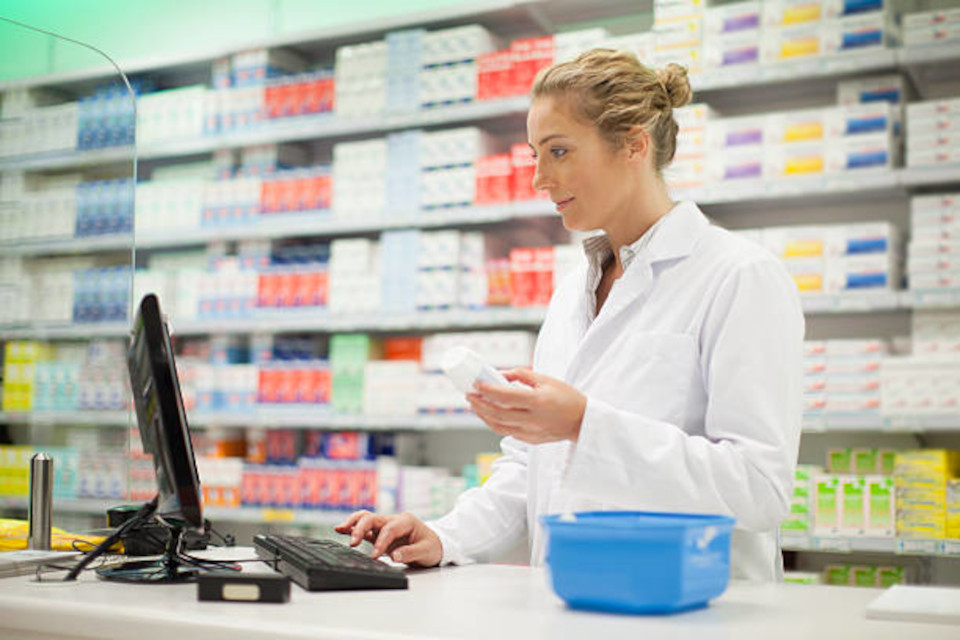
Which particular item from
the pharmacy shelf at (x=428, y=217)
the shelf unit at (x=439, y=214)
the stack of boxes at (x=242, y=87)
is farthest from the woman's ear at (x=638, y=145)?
the stack of boxes at (x=242, y=87)

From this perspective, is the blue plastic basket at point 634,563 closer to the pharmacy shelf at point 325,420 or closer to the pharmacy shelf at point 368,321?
the pharmacy shelf at point 368,321

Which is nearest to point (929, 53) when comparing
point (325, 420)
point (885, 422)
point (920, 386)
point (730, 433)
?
point (920, 386)

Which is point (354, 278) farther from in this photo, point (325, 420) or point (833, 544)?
point (833, 544)

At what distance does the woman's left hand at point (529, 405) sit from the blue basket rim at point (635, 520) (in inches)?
5.7

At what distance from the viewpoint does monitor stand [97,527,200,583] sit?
64.4 inches

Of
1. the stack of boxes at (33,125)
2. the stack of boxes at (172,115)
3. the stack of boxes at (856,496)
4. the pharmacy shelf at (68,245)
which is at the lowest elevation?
the stack of boxes at (856,496)

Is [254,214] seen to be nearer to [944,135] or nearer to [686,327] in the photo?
[944,135]

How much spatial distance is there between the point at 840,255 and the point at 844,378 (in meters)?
0.45

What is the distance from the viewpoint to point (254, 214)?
5027mm

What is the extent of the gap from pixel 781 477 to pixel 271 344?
374 centimetres

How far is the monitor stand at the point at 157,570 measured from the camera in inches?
64.4

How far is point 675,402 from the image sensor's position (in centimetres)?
182

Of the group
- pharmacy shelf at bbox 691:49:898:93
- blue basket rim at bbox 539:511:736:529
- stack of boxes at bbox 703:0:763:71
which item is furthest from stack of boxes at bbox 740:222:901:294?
blue basket rim at bbox 539:511:736:529

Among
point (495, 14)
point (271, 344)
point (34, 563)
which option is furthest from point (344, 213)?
point (34, 563)
